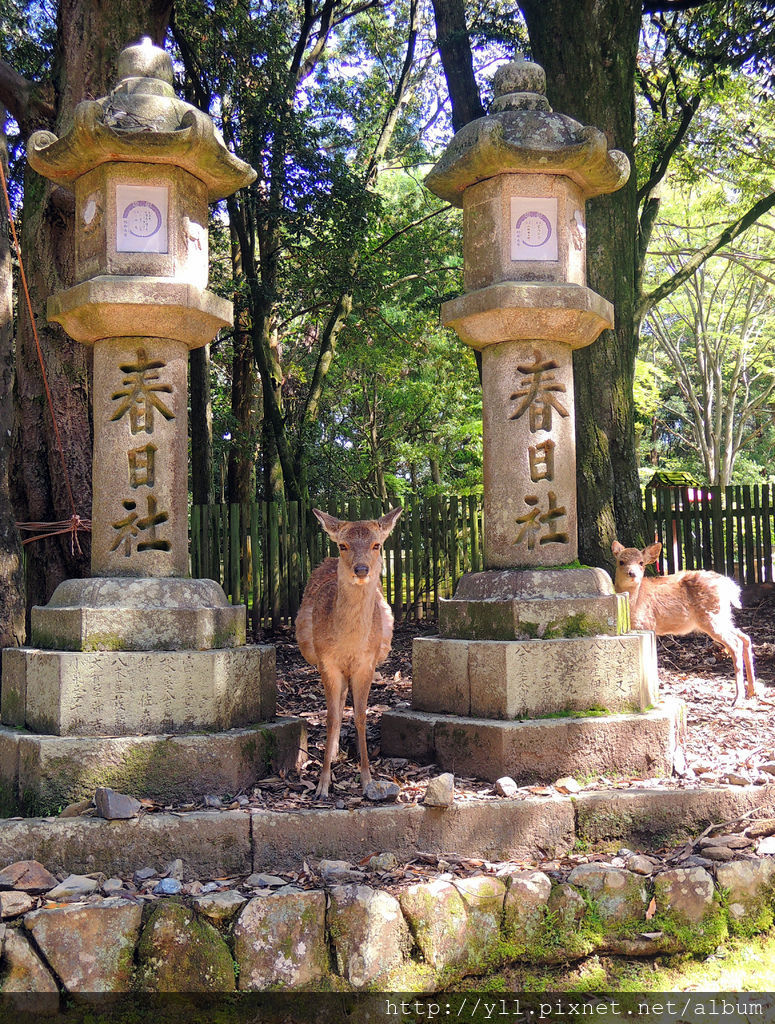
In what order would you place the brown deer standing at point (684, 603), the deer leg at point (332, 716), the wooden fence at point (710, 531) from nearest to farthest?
1. the deer leg at point (332, 716)
2. the brown deer standing at point (684, 603)
3. the wooden fence at point (710, 531)

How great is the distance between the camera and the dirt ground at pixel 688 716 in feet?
14.5

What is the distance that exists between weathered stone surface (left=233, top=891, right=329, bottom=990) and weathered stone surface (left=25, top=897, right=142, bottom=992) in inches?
15.7

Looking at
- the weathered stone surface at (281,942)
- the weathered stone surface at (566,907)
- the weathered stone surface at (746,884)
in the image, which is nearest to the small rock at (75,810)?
the weathered stone surface at (281,942)

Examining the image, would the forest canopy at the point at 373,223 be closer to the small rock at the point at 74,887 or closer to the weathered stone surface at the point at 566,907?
the small rock at the point at 74,887

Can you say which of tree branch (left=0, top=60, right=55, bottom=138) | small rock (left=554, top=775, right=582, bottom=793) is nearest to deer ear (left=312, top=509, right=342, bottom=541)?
small rock (left=554, top=775, right=582, bottom=793)

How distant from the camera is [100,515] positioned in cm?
480

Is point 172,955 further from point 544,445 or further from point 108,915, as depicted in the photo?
point 544,445

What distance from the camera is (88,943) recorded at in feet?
10.5

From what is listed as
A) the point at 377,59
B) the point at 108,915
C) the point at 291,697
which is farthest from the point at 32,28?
the point at 108,915

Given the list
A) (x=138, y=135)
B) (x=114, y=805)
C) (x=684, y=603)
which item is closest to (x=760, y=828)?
(x=114, y=805)

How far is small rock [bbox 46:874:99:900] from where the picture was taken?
3.45 m

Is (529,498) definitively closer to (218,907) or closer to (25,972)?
(218,907)

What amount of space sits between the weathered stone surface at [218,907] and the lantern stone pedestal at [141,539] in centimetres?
88

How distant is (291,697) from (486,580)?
3075 millimetres
